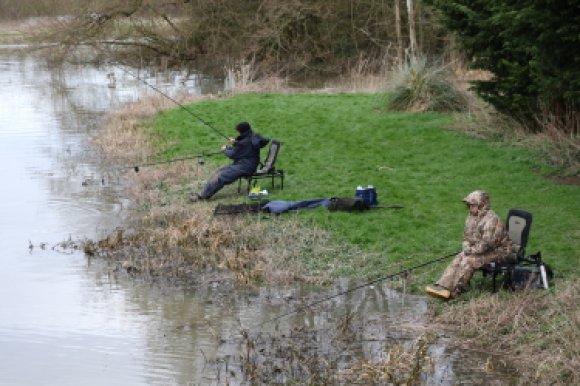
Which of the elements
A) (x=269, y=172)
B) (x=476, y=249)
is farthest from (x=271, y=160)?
(x=476, y=249)

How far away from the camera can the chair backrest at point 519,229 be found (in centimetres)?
1050

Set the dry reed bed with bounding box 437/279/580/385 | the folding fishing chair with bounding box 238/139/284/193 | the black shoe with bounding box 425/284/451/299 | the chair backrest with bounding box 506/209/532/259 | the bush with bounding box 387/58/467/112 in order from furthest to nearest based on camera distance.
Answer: the bush with bounding box 387/58/467/112 → the folding fishing chair with bounding box 238/139/284/193 → the chair backrest with bounding box 506/209/532/259 → the black shoe with bounding box 425/284/451/299 → the dry reed bed with bounding box 437/279/580/385

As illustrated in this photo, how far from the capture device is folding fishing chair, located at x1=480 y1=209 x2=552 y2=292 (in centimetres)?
Result: 1016

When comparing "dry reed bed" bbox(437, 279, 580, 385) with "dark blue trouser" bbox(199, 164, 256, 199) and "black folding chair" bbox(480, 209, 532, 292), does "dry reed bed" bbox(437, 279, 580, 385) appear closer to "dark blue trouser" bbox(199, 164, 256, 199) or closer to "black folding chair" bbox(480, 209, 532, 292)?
"black folding chair" bbox(480, 209, 532, 292)

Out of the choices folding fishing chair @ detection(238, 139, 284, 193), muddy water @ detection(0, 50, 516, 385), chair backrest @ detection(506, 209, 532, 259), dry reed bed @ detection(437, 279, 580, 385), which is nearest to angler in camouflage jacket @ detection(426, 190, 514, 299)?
chair backrest @ detection(506, 209, 532, 259)

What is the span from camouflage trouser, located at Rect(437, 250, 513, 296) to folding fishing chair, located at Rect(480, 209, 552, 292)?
0.22 ft

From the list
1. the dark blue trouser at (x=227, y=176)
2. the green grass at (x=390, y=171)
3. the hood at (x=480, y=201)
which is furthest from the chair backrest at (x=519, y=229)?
the dark blue trouser at (x=227, y=176)

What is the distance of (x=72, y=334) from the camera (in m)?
10.6

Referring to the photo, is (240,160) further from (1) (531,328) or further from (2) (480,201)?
(1) (531,328)

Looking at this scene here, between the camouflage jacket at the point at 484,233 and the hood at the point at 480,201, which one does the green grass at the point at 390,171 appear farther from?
the hood at the point at 480,201

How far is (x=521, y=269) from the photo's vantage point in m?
10.2

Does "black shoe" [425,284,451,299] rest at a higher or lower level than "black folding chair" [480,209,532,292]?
lower

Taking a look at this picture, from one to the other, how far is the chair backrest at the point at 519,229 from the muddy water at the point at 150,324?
4.11ft

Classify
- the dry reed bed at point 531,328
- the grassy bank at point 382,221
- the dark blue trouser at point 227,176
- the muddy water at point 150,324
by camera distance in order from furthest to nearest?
the dark blue trouser at point 227,176, the grassy bank at point 382,221, the muddy water at point 150,324, the dry reed bed at point 531,328
